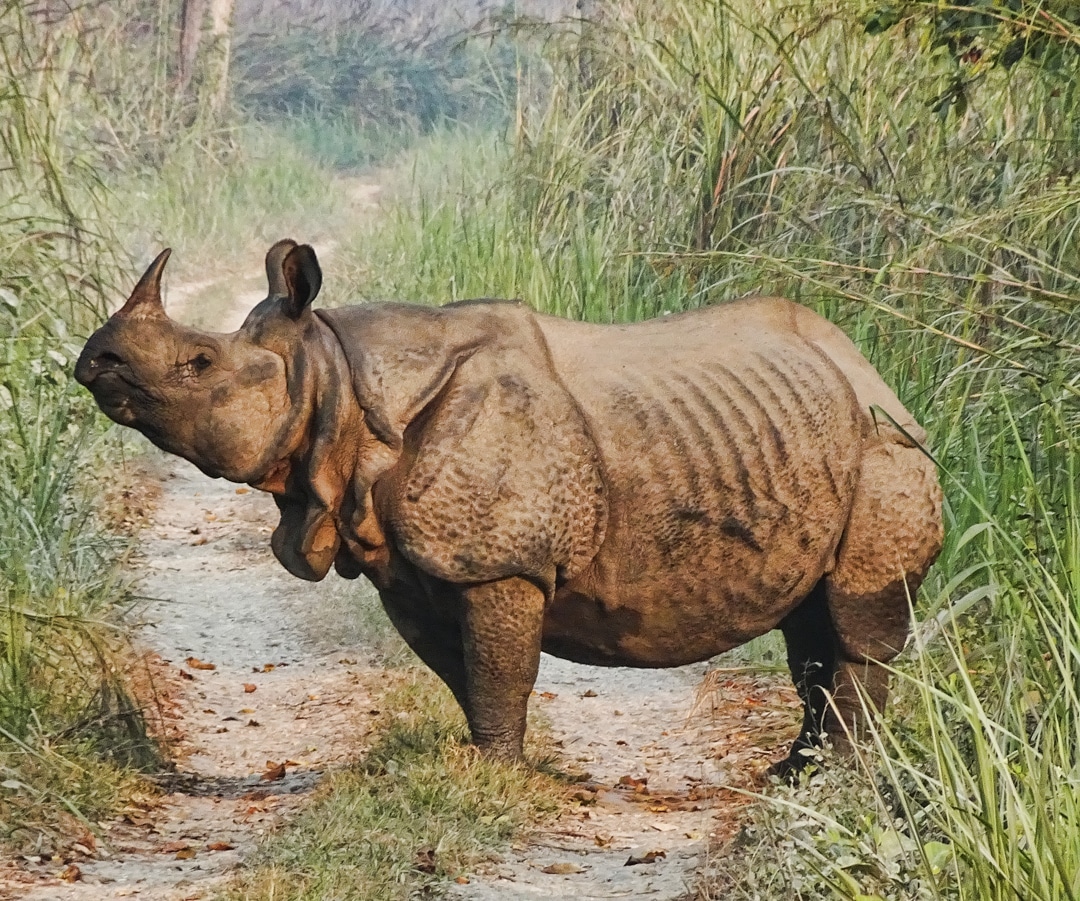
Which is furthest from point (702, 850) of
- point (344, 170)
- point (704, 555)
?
point (344, 170)

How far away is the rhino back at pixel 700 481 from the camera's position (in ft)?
15.7

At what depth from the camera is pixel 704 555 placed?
15.9ft

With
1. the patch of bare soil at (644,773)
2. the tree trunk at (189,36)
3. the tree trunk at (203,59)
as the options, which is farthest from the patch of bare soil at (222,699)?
the tree trunk at (189,36)

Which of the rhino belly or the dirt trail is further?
the rhino belly

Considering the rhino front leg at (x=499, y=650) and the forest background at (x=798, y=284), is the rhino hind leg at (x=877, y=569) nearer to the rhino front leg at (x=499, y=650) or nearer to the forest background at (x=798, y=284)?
the forest background at (x=798, y=284)

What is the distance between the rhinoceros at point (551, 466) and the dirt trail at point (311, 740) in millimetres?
447

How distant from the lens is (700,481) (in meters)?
4.82

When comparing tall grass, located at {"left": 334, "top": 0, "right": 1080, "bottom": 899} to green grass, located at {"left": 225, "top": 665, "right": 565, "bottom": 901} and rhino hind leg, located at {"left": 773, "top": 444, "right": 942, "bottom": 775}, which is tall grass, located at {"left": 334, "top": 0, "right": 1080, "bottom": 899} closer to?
rhino hind leg, located at {"left": 773, "top": 444, "right": 942, "bottom": 775}

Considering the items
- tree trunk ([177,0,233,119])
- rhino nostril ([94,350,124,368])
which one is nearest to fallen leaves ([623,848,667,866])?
rhino nostril ([94,350,124,368])

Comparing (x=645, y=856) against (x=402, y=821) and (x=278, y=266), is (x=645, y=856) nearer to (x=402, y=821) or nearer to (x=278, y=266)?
(x=402, y=821)

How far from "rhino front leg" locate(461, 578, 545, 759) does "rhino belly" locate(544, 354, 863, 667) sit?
167mm

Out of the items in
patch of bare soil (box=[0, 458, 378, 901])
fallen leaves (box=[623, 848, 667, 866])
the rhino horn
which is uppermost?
the rhino horn

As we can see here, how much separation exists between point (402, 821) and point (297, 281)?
1.35 meters

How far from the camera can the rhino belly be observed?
15.7 feet
